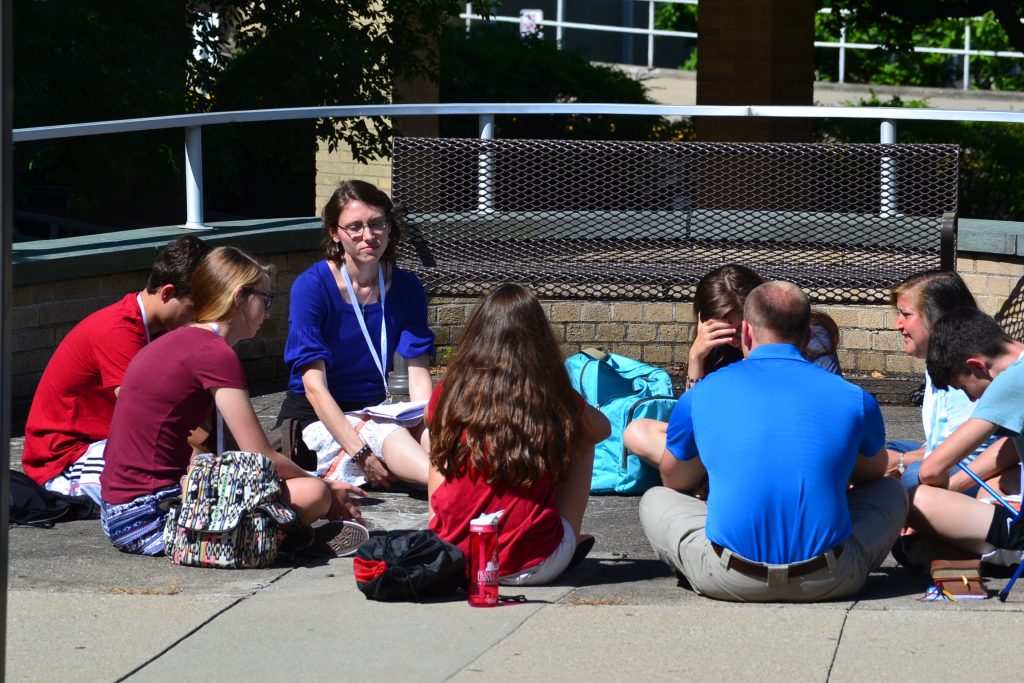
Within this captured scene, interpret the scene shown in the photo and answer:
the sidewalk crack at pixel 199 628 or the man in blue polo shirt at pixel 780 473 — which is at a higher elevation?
the man in blue polo shirt at pixel 780 473

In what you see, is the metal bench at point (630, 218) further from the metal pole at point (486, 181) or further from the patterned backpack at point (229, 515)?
the patterned backpack at point (229, 515)

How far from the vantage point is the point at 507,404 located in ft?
15.5

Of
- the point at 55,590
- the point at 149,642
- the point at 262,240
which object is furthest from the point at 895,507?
the point at 262,240

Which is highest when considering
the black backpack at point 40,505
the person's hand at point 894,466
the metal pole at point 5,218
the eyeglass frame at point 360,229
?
the metal pole at point 5,218

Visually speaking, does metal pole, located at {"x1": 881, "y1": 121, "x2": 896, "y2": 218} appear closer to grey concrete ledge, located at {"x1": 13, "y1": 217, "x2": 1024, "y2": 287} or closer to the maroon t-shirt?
grey concrete ledge, located at {"x1": 13, "y1": 217, "x2": 1024, "y2": 287}

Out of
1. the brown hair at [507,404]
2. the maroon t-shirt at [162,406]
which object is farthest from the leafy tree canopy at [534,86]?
the brown hair at [507,404]

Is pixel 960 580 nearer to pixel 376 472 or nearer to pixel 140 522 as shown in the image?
pixel 376 472

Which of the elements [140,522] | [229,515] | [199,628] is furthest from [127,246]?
[199,628]

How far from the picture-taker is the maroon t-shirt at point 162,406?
507cm

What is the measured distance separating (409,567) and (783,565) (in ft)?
3.66

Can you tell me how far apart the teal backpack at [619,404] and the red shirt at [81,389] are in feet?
5.80

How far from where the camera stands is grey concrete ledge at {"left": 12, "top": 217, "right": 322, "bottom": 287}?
7301 mm

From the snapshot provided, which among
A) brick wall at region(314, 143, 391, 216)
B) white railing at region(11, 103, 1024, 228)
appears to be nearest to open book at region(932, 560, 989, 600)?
white railing at region(11, 103, 1024, 228)

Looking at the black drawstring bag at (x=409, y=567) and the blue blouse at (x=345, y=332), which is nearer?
the black drawstring bag at (x=409, y=567)
